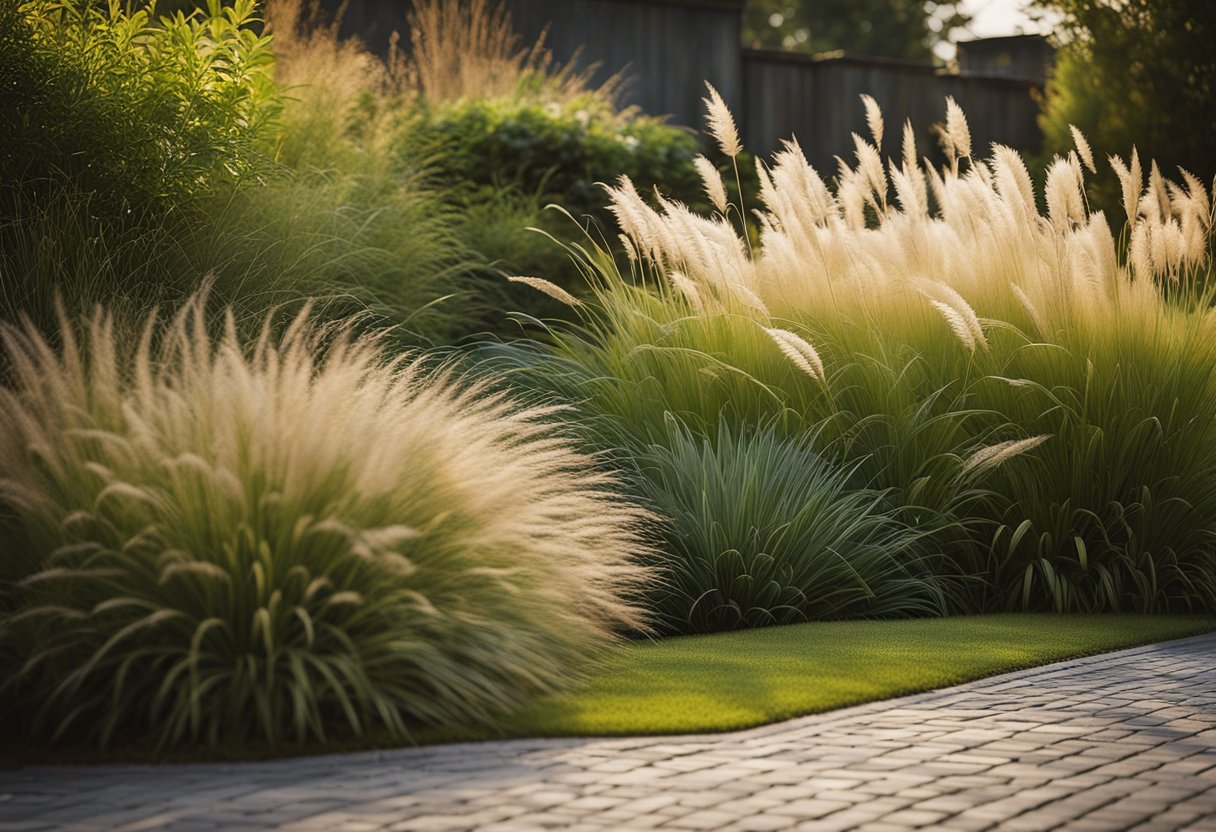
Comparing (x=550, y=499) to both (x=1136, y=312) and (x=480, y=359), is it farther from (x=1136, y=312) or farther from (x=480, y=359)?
(x=1136, y=312)

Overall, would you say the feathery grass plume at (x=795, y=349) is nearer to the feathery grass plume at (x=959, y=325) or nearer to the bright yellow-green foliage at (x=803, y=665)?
the feathery grass plume at (x=959, y=325)

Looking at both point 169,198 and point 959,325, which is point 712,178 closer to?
point 959,325

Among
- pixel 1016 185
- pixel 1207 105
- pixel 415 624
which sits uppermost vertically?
pixel 1207 105

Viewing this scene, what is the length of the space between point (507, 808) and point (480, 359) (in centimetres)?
500

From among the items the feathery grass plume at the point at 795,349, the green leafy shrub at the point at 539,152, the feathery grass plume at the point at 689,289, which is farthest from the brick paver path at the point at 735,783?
the green leafy shrub at the point at 539,152

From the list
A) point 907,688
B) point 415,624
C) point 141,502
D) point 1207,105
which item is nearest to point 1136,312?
point 907,688

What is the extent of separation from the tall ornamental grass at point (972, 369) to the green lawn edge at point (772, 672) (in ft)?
1.38

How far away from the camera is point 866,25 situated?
4025 cm

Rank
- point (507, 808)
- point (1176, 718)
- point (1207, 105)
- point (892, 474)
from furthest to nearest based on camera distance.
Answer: point (1207, 105), point (892, 474), point (1176, 718), point (507, 808)

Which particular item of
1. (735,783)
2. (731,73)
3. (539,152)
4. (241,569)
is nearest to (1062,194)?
(539,152)

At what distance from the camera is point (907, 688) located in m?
5.72

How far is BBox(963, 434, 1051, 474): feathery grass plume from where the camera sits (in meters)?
7.12

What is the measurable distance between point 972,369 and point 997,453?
3.04ft

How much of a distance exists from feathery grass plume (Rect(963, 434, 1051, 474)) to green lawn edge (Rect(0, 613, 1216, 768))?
699 millimetres
